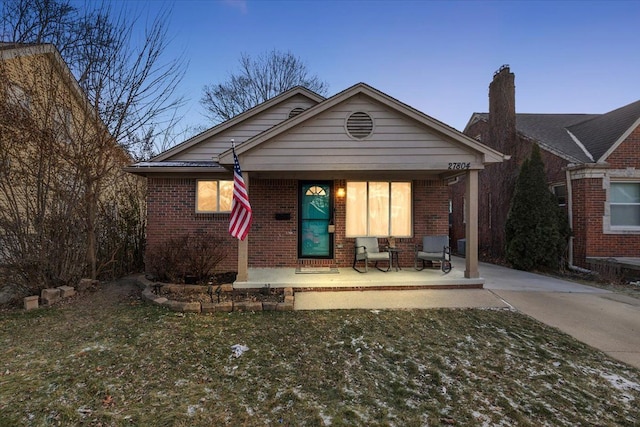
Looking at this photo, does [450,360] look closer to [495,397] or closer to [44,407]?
[495,397]

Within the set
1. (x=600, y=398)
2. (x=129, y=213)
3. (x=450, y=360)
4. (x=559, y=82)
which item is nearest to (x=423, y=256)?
(x=450, y=360)

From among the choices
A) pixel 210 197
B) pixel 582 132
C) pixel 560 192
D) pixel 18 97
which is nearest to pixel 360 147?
pixel 210 197

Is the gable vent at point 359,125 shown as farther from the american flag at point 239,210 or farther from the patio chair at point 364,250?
the patio chair at point 364,250

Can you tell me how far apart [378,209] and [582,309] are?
472 centimetres

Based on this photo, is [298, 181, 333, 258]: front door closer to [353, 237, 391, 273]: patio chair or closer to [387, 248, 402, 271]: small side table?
[353, 237, 391, 273]: patio chair

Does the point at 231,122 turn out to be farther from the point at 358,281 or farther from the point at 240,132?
the point at 358,281

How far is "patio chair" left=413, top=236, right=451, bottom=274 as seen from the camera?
7.45 m

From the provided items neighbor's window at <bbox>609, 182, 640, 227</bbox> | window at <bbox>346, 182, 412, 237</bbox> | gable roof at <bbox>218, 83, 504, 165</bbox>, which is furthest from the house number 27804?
neighbor's window at <bbox>609, 182, 640, 227</bbox>

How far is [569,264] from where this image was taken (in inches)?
376

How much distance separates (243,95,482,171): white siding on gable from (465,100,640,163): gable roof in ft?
20.4

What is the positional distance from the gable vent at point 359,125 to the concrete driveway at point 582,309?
444 centimetres

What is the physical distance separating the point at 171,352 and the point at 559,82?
18430mm

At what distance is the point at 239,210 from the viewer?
5.93 meters

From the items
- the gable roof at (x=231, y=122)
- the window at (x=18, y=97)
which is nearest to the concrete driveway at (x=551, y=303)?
the gable roof at (x=231, y=122)
